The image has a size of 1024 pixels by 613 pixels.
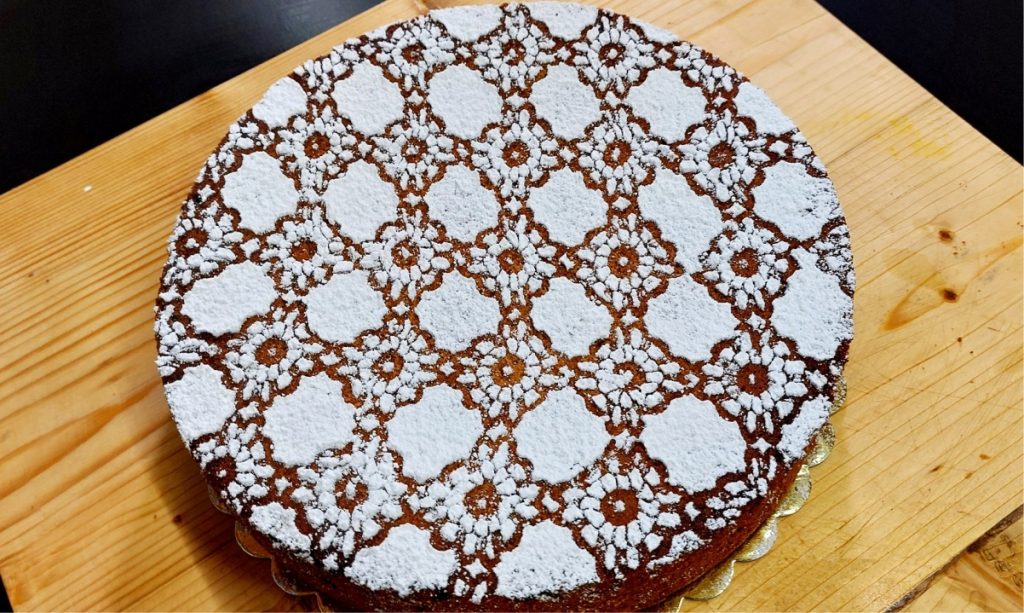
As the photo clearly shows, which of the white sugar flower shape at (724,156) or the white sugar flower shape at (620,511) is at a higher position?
the white sugar flower shape at (724,156)

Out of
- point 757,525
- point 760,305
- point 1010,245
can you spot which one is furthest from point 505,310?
point 1010,245

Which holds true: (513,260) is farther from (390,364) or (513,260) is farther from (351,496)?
(351,496)

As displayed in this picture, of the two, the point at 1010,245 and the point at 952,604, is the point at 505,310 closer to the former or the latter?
the point at 952,604

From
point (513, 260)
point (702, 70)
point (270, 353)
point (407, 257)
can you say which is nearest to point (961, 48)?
point (702, 70)

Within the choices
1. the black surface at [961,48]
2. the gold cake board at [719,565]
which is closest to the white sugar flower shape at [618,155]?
the gold cake board at [719,565]

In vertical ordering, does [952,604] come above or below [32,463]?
below

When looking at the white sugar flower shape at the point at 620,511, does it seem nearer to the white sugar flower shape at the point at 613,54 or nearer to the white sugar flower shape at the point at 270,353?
the white sugar flower shape at the point at 270,353

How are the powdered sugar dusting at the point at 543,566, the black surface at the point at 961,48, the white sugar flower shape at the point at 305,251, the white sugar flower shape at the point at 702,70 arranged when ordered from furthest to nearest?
the black surface at the point at 961,48 < the white sugar flower shape at the point at 702,70 < the white sugar flower shape at the point at 305,251 < the powdered sugar dusting at the point at 543,566
